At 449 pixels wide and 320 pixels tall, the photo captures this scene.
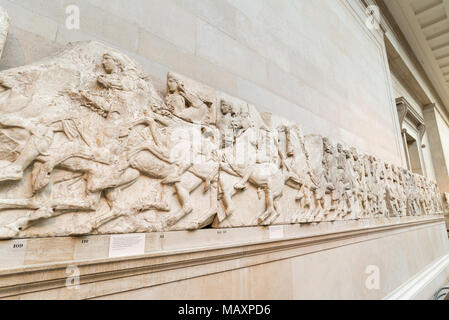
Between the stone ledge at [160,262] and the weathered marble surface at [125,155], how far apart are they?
0.36 ft

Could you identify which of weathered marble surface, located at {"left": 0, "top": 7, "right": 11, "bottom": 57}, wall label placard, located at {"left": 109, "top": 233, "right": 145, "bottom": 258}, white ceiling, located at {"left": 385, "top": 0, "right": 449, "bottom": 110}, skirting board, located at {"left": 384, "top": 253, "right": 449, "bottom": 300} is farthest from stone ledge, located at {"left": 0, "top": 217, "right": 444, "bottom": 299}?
white ceiling, located at {"left": 385, "top": 0, "right": 449, "bottom": 110}

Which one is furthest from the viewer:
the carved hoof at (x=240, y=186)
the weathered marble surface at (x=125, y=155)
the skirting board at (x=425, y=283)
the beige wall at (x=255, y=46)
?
the skirting board at (x=425, y=283)

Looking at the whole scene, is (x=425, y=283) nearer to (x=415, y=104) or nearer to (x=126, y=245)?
(x=126, y=245)

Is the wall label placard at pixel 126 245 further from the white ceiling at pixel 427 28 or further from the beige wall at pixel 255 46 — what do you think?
the white ceiling at pixel 427 28

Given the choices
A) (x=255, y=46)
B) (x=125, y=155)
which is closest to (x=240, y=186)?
(x=125, y=155)

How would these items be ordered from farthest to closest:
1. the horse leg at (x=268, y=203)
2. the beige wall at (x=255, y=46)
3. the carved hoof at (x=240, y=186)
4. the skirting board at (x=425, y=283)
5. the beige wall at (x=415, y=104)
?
the beige wall at (x=415, y=104), the skirting board at (x=425, y=283), the horse leg at (x=268, y=203), the carved hoof at (x=240, y=186), the beige wall at (x=255, y=46)

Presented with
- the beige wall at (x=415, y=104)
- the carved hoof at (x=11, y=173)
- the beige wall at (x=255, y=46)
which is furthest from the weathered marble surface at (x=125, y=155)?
the beige wall at (x=415, y=104)

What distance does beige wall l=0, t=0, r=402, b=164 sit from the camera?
2.21 m

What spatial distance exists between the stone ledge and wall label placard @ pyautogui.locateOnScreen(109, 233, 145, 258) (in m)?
0.04

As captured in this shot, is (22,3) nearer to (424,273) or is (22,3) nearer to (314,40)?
(314,40)

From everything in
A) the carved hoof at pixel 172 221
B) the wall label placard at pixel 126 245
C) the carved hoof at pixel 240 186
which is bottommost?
the wall label placard at pixel 126 245

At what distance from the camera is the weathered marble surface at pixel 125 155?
149 cm
